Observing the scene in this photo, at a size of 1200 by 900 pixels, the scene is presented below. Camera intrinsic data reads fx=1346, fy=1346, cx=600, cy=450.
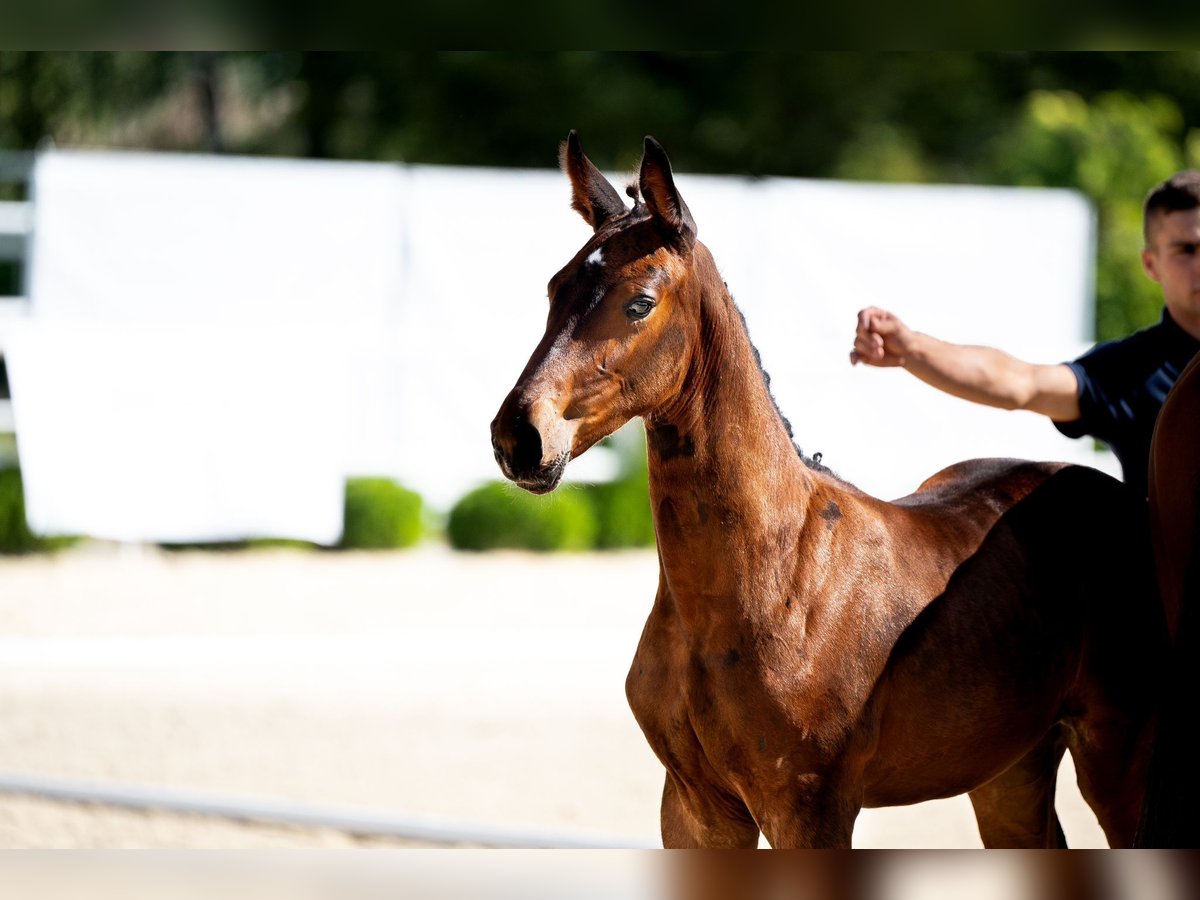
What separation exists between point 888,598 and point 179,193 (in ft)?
33.4

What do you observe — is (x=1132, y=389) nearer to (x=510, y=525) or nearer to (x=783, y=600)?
(x=783, y=600)

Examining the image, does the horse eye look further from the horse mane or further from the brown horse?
the horse mane

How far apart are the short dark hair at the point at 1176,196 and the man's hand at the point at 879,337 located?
626 millimetres

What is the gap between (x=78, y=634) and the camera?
8133 millimetres

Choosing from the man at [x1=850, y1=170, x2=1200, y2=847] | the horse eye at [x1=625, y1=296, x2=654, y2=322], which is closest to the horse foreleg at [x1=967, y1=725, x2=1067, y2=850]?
the man at [x1=850, y1=170, x2=1200, y2=847]

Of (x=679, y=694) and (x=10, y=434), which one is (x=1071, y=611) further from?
(x=10, y=434)

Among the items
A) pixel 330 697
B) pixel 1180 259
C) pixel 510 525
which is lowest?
pixel 330 697

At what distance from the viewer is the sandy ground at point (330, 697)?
5328 millimetres

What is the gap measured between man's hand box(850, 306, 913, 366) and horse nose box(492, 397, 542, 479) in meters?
0.93

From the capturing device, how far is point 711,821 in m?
2.40

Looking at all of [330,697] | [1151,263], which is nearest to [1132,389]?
[1151,263]

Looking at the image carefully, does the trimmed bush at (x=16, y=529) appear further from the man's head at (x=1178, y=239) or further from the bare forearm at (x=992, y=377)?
the man's head at (x=1178, y=239)

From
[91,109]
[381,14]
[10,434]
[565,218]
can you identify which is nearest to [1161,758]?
[381,14]

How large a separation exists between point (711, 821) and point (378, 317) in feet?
33.4
